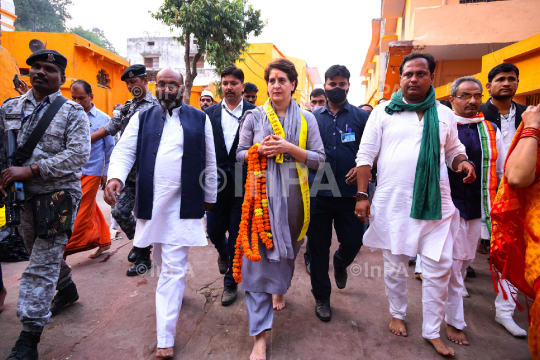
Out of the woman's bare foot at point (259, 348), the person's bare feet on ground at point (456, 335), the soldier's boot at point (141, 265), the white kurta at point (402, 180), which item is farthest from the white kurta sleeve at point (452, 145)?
the soldier's boot at point (141, 265)

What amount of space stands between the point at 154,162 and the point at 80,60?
1639 centimetres

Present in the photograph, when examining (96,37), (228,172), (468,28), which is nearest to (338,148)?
(228,172)

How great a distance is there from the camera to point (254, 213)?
247 cm

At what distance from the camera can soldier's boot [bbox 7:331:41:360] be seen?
2232mm

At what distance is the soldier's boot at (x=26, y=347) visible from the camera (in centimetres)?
223

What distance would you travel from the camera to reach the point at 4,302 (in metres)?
3.12

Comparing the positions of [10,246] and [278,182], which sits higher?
[278,182]

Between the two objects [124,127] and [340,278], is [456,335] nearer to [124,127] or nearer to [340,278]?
[340,278]

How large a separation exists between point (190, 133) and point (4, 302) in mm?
2424

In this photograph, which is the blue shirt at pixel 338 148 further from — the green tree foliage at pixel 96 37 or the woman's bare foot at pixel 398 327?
the green tree foliage at pixel 96 37

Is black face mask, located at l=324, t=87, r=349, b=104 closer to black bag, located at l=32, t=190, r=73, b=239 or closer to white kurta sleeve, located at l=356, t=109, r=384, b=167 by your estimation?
white kurta sleeve, located at l=356, t=109, r=384, b=167

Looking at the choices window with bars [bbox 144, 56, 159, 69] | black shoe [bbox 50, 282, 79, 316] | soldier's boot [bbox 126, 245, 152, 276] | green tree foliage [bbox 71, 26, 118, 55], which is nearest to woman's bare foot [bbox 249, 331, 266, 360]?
black shoe [bbox 50, 282, 79, 316]

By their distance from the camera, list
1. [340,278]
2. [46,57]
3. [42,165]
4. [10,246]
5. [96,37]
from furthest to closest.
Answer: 1. [96,37]
2. [10,246]
3. [340,278]
4. [46,57]
5. [42,165]

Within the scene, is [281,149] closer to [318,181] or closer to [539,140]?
[318,181]
